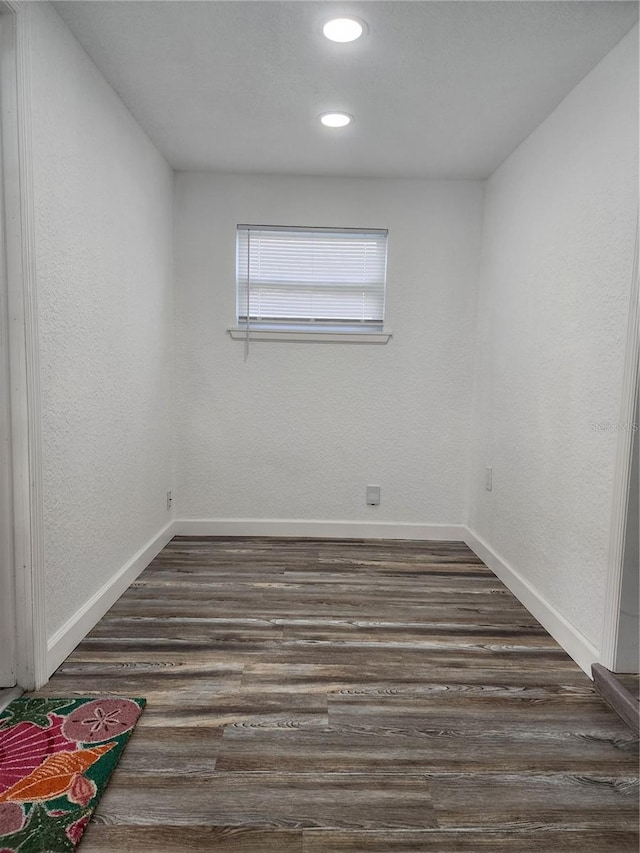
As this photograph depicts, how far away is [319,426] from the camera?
337 cm

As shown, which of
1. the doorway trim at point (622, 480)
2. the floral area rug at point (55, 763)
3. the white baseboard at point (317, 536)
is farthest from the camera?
the white baseboard at point (317, 536)

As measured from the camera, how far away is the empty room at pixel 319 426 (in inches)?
53.7

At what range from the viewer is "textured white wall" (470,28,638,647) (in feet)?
5.91

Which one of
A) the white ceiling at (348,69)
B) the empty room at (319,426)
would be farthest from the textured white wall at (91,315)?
the white ceiling at (348,69)

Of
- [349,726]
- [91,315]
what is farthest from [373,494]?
[91,315]

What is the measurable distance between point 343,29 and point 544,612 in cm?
245

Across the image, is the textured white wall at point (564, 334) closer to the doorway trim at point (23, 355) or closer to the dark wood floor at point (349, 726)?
the dark wood floor at point (349, 726)

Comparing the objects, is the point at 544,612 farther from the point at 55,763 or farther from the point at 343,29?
the point at 343,29

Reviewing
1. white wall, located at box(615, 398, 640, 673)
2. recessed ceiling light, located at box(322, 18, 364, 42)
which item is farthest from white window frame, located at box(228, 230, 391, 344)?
white wall, located at box(615, 398, 640, 673)

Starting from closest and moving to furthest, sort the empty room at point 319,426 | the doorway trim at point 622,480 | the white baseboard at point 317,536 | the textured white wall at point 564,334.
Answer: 1. the empty room at point 319,426
2. the doorway trim at point 622,480
3. the textured white wall at point 564,334
4. the white baseboard at point 317,536

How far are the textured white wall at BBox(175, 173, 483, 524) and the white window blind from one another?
8cm

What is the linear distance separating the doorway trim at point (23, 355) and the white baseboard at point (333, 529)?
67.7 inches

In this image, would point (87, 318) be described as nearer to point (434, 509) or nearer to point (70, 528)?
point (70, 528)

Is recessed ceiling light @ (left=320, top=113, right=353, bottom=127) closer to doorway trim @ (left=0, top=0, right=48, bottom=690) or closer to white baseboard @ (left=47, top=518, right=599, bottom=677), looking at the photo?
doorway trim @ (left=0, top=0, right=48, bottom=690)
